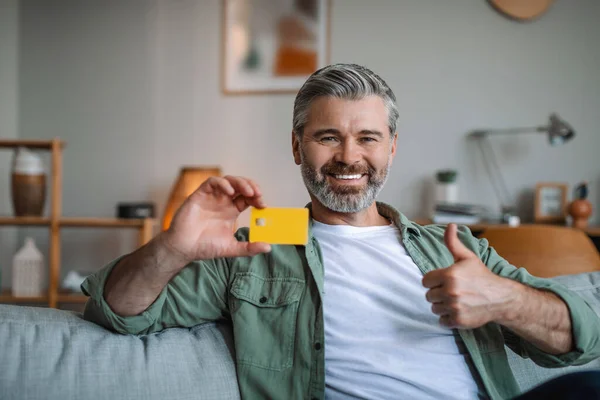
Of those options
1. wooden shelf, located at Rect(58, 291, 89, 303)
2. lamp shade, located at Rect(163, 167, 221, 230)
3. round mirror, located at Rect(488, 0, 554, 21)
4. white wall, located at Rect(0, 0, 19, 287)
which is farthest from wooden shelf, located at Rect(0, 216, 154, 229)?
round mirror, located at Rect(488, 0, 554, 21)

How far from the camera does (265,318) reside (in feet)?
4.30

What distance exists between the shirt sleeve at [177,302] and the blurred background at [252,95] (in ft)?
7.87

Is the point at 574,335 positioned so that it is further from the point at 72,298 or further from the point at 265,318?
the point at 72,298

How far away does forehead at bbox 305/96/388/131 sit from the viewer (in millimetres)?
1506

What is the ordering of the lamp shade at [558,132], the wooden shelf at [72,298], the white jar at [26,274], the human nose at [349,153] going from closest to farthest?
the human nose at [349,153]
the lamp shade at [558,132]
the wooden shelf at [72,298]
the white jar at [26,274]

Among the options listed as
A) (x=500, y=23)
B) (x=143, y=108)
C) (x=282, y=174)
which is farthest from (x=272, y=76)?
(x=500, y=23)

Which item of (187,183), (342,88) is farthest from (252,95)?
(342,88)

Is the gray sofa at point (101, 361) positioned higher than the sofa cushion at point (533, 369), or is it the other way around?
the gray sofa at point (101, 361)

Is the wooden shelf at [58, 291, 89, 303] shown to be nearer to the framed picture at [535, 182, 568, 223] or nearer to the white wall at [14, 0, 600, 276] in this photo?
the white wall at [14, 0, 600, 276]

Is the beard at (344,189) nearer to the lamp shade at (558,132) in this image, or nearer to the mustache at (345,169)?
the mustache at (345,169)

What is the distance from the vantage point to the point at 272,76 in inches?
149

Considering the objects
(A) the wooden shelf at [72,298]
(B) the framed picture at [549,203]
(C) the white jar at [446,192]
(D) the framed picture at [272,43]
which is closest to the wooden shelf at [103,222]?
(A) the wooden shelf at [72,298]

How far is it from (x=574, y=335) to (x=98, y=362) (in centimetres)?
93

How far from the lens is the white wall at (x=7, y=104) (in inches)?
151
